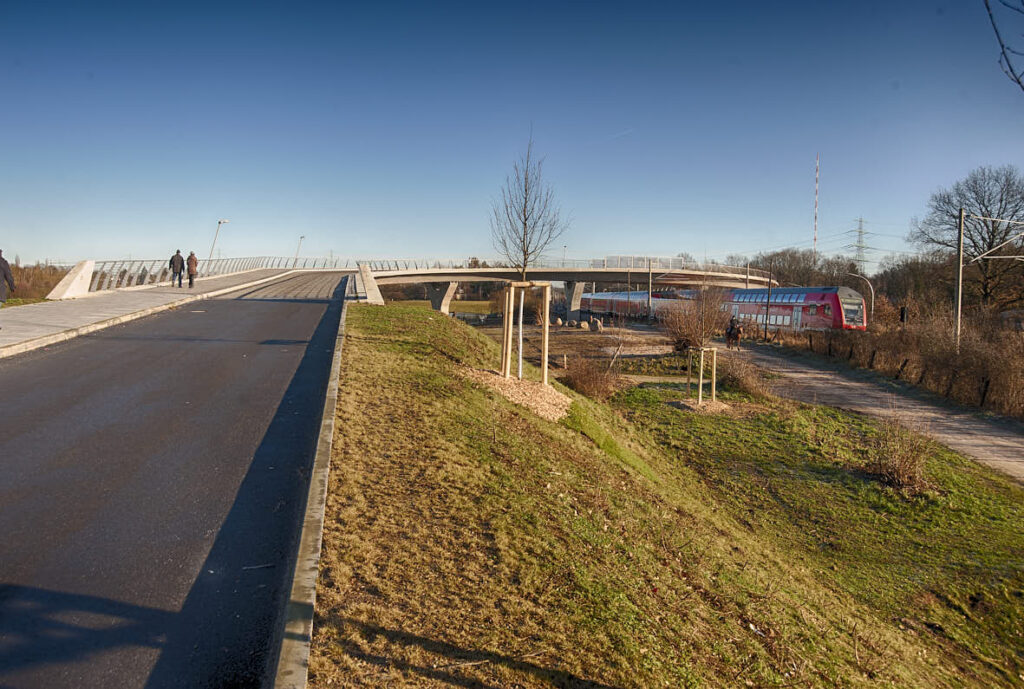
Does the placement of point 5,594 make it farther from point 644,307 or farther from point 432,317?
point 644,307

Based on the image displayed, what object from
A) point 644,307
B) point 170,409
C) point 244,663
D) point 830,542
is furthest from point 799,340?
point 244,663

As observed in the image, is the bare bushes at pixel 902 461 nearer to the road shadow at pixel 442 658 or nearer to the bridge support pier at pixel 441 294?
the road shadow at pixel 442 658

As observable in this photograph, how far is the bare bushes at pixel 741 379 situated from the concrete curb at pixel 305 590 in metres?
17.3

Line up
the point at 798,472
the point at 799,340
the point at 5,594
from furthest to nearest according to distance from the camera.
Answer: the point at 799,340 → the point at 798,472 → the point at 5,594

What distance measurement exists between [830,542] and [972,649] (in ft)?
9.18

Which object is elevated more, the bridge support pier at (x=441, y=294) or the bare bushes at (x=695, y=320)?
the bridge support pier at (x=441, y=294)

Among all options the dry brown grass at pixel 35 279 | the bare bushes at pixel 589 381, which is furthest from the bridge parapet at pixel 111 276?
the bare bushes at pixel 589 381

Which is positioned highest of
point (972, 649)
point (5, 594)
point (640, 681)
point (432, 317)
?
point (432, 317)

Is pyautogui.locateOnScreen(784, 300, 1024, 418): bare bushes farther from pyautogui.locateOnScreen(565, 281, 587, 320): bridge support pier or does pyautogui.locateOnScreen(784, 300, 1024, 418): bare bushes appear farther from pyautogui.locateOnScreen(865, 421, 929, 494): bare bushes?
pyautogui.locateOnScreen(565, 281, 587, 320): bridge support pier

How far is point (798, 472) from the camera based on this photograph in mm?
13047

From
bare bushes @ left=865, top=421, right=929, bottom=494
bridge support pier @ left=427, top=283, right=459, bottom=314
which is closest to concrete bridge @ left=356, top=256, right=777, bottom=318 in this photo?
bridge support pier @ left=427, top=283, right=459, bottom=314

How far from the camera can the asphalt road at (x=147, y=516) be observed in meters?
3.67

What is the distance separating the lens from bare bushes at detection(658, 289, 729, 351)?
2764 cm

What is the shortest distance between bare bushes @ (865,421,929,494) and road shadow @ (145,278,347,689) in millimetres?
10767
